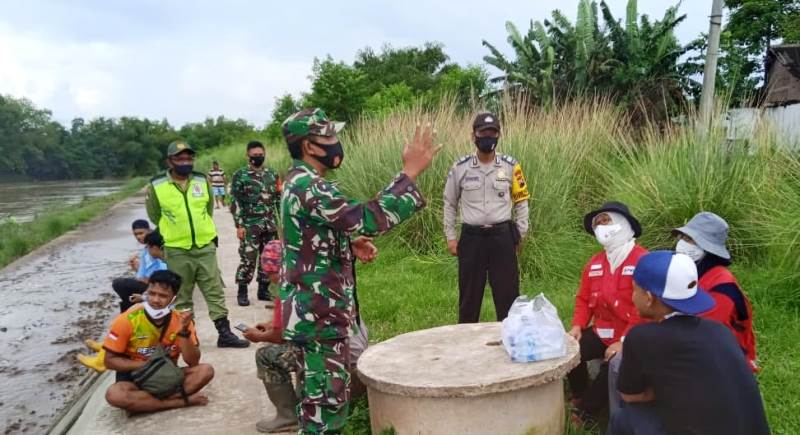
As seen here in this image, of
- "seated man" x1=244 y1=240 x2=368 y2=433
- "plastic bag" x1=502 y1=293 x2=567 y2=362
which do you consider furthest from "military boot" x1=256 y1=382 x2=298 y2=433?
"plastic bag" x1=502 y1=293 x2=567 y2=362

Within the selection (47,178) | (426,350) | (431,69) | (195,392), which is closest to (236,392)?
(195,392)

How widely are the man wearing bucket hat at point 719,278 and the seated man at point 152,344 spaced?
2.93 m

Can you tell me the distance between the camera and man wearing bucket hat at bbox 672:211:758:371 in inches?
113

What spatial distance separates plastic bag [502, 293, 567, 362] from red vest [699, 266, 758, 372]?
650mm

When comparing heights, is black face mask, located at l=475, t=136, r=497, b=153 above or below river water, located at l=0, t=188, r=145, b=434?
above

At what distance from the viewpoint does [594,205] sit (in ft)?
26.6

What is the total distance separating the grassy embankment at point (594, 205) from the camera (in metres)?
5.11

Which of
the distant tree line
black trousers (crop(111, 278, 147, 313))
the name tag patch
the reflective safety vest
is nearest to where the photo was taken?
the name tag patch

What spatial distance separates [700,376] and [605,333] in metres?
1.44

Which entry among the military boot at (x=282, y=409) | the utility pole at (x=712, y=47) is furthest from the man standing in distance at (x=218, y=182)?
the military boot at (x=282, y=409)

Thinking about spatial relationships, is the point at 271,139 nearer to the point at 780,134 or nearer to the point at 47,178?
the point at 780,134

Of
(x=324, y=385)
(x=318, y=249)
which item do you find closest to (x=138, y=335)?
(x=324, y=385)

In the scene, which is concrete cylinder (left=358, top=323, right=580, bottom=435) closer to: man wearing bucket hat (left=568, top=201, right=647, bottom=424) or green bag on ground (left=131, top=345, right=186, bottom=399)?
man wearing bucket hat (left=568, top=201, right=647, bottom=424)

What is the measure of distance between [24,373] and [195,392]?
9.33 feet
